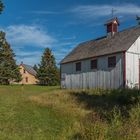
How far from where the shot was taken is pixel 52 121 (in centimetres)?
1383

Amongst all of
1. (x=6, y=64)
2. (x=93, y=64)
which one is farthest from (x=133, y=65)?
(x=6, y=64)

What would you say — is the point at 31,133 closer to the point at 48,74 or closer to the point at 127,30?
the point at 127,30

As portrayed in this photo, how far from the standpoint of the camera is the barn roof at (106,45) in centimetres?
2855

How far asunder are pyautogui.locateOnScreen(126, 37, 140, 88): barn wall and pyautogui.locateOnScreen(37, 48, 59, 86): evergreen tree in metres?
37.2

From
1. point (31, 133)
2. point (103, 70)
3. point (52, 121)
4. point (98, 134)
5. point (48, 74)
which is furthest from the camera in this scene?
point (48, 74)

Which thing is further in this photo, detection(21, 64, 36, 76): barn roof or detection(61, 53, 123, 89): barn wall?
detection(21, 64, 36, 76): barn roof

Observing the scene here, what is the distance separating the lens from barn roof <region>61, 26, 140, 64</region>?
28547 mm

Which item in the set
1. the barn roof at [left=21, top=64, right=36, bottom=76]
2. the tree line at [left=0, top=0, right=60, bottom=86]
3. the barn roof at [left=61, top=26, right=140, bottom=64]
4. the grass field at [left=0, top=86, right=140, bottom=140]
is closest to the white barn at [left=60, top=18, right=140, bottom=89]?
the barn roof at [left=61, top=26, right=140, bottom=64]

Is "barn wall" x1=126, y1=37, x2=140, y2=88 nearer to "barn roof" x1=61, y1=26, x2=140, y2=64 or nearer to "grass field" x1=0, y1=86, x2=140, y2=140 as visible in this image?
"barn roof" x1=61, y1=26, x2=140, y2=64

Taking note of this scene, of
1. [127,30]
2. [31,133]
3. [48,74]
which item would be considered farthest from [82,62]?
[48,74]

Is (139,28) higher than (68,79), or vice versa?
(139,28)

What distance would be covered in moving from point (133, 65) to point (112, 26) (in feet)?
24.1

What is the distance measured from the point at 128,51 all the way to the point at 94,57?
4.66 meters

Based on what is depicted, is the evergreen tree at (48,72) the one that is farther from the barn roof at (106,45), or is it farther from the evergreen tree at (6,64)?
the barn roof at (106,45)
